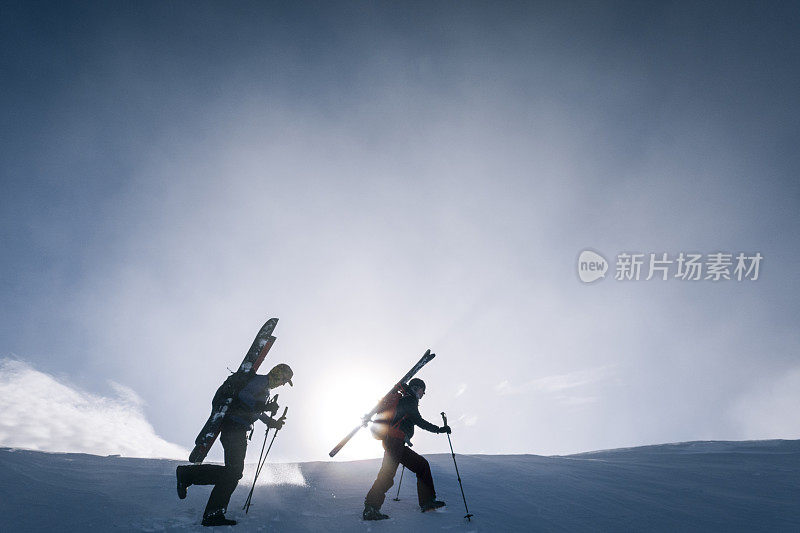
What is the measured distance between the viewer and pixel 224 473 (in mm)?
5027

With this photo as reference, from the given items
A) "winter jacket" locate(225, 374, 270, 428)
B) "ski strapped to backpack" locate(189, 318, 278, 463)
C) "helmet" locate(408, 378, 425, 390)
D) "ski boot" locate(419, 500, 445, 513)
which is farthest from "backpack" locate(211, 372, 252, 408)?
"ski boot" locate(419, 500, 445, 513)

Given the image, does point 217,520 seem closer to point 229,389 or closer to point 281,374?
point 229,389

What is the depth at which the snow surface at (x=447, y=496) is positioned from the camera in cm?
492

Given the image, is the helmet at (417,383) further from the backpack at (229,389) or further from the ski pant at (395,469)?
the backpack at (229,389)

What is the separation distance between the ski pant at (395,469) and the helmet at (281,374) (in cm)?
191

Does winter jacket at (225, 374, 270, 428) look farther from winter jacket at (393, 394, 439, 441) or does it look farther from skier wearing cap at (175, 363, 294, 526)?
winter jacket at (393, 394, 439, 441)

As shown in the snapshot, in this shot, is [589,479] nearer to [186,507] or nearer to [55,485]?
[186,507]

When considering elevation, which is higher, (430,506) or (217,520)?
(430,506)

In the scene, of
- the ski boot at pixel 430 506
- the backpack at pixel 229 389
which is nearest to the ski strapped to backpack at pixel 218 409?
the backpack at pixel 229 389

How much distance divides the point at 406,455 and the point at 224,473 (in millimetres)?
2706

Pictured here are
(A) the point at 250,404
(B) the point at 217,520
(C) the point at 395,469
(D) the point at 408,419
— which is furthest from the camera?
(D) the point at 408,419

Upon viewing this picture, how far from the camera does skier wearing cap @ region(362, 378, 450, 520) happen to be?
564 cm

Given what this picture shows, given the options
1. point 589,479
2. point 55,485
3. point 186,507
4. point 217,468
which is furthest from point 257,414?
point 589,479

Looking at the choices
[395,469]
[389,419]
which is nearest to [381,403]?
[389,419]
